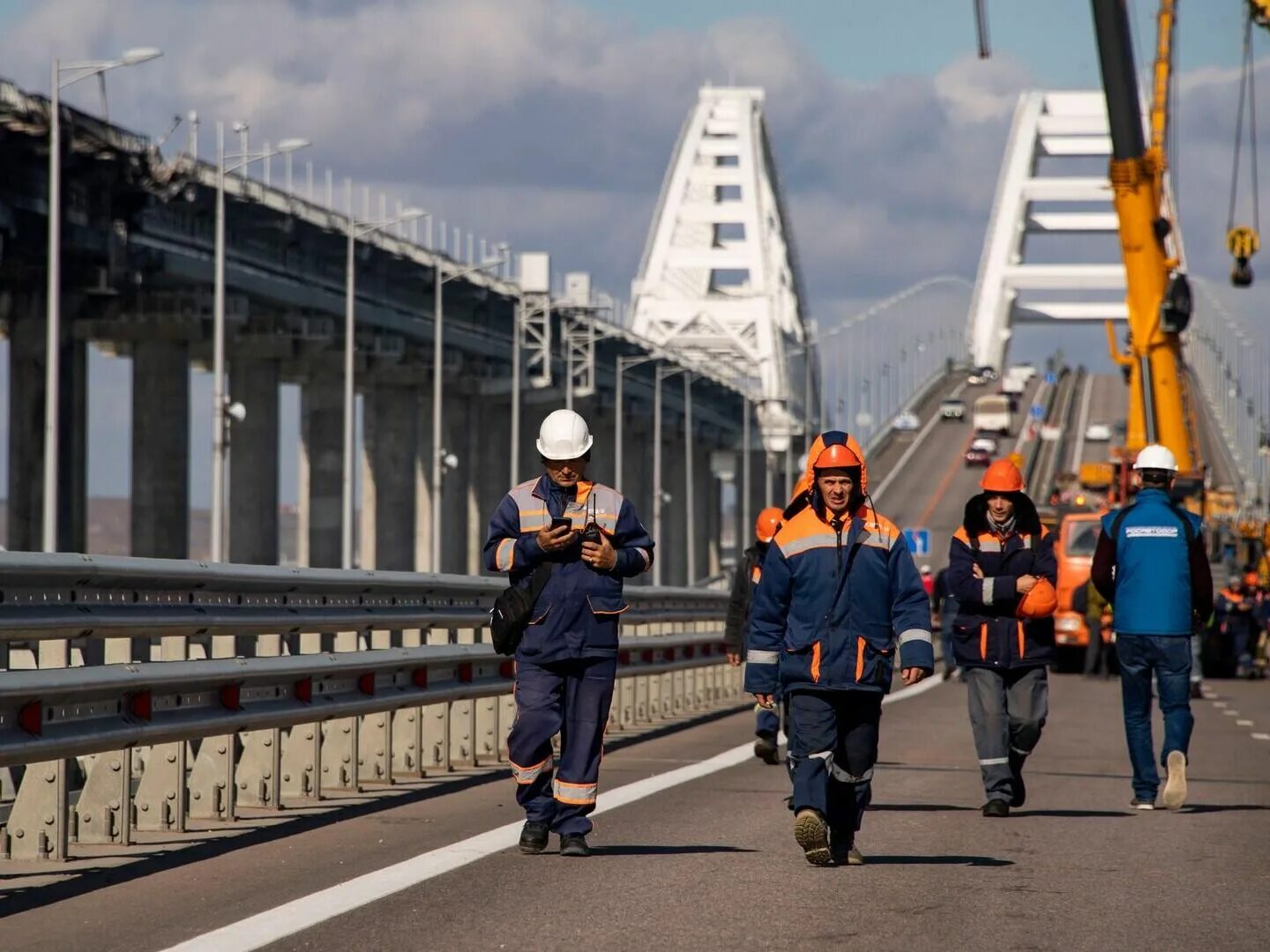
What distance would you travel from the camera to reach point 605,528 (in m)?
10.2

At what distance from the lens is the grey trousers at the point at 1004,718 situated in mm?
12172

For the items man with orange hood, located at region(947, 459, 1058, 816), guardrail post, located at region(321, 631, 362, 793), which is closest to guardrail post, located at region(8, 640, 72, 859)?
guardrail post, located at region(321, 631, 362, 793)

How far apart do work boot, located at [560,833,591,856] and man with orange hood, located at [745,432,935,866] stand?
871mm

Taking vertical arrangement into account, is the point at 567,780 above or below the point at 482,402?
below

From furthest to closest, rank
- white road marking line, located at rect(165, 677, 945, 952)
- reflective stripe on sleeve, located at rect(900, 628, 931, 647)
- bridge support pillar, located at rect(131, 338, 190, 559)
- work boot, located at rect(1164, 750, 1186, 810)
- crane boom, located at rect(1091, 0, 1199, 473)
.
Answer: bridge support pillar, located at rect(131, 338, 190, 559) < crane boom, located at rect(1091, 0, 1199, 473) < work boot, located at rect(1164, 750, 1186, 810) < reflective stripe on sleeve, located at rect(900, 628, 931, 647) < white road marking line, located at rect(165, 677, 945, 952)

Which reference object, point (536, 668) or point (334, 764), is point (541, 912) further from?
point (334, 764)

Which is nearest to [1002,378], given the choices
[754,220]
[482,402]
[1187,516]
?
[754,220]

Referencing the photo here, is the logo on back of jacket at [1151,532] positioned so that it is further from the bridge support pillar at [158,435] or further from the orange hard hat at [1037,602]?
the bridge support pillar at [158,435]

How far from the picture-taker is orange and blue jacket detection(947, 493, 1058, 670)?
12.3 meters

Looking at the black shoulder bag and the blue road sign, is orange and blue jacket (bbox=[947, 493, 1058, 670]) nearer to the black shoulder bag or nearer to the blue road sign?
the black shoulder bag

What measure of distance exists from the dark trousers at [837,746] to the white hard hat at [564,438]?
4.24ft

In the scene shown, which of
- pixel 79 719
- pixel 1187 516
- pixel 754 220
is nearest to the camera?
pixel 79 719

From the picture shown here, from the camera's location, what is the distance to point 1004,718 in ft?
40.1

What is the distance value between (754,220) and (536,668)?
15211 cm
